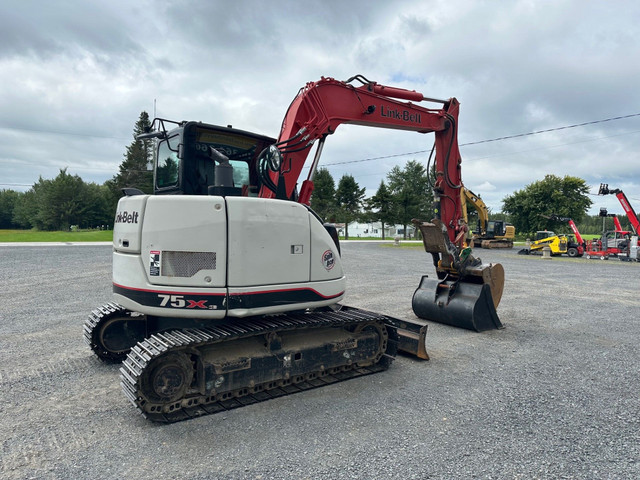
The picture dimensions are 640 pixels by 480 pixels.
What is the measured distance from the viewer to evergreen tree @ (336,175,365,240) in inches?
→ 1996

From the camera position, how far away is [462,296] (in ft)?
24.3

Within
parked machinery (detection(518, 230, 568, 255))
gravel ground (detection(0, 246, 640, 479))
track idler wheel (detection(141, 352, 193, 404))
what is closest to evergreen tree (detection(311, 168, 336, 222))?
parked machinery (detection(518, 230, 568, 255))

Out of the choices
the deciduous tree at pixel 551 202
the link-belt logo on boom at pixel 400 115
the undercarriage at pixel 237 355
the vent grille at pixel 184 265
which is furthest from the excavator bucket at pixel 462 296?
the deciduous tree at pixel 551 202

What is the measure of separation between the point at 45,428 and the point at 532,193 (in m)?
51.2

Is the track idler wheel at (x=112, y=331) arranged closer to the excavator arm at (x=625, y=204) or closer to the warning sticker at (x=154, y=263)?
the warning sticker at (x=154, y=263)

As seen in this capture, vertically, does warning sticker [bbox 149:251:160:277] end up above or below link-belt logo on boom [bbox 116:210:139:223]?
below

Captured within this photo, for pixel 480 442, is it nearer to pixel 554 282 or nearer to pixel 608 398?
pixel 608 398

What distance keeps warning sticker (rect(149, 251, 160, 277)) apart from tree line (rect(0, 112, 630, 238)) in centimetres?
3687

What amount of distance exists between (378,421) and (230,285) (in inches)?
74.1

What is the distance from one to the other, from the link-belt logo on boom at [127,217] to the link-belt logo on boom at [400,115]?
447 centimetres

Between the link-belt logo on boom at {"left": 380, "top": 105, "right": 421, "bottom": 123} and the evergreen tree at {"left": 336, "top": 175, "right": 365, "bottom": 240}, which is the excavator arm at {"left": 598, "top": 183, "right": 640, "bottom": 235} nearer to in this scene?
the link-belt logo on boom at {"left": 380, "top": 105, "right": 421, "bottom": 123}

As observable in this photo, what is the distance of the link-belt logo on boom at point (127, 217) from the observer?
4.08 metres

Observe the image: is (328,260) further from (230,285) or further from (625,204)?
(625,204)

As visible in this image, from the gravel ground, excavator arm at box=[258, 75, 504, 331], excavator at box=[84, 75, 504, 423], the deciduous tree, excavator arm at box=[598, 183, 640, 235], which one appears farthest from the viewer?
the deciduous tree
